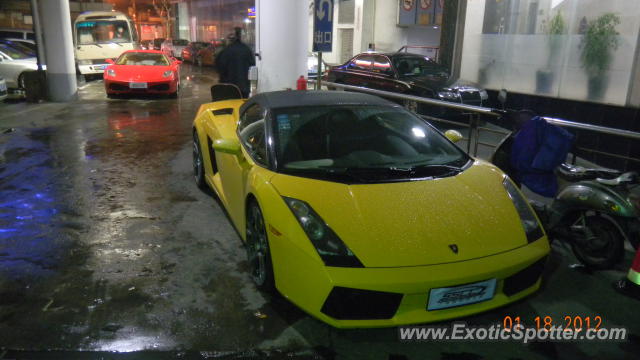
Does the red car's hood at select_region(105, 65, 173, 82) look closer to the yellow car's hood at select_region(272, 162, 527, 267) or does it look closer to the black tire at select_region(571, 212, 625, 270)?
the yellow car's hood at select_region(272, 162, 527, 267)

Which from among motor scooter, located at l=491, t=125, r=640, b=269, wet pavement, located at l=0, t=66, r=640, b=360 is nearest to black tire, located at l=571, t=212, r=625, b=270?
motor scooter, located at l=491, t=125, r=640, b=269

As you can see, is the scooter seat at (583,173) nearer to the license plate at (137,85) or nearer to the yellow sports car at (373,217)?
the yellow sports car at (373,217)

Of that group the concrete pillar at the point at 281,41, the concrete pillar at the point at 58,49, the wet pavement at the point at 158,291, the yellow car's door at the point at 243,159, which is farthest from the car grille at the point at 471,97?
the concrete pillar at the point at 58,49

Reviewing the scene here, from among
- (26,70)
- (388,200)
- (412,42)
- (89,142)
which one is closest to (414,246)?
(388,200)

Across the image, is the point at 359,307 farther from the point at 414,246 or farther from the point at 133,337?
the point at 133,337

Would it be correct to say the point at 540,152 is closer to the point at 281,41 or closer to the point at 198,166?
the point at 198,166

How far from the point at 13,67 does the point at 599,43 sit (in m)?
14.8

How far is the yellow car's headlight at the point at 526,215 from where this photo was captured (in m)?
3.29

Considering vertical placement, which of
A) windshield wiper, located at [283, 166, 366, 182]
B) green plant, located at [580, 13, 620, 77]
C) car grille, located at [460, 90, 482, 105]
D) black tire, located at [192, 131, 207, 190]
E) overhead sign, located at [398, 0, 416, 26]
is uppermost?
overhead sign, located at [398, 0, 416, 26]

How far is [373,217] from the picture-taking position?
3.13 meters

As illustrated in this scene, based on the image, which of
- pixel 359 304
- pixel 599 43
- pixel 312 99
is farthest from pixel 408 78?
pixel 359 304

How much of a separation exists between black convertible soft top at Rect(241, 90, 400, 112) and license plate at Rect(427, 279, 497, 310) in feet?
6.42

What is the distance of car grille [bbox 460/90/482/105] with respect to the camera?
35.3 feet

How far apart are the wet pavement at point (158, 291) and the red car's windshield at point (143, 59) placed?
802 cm
